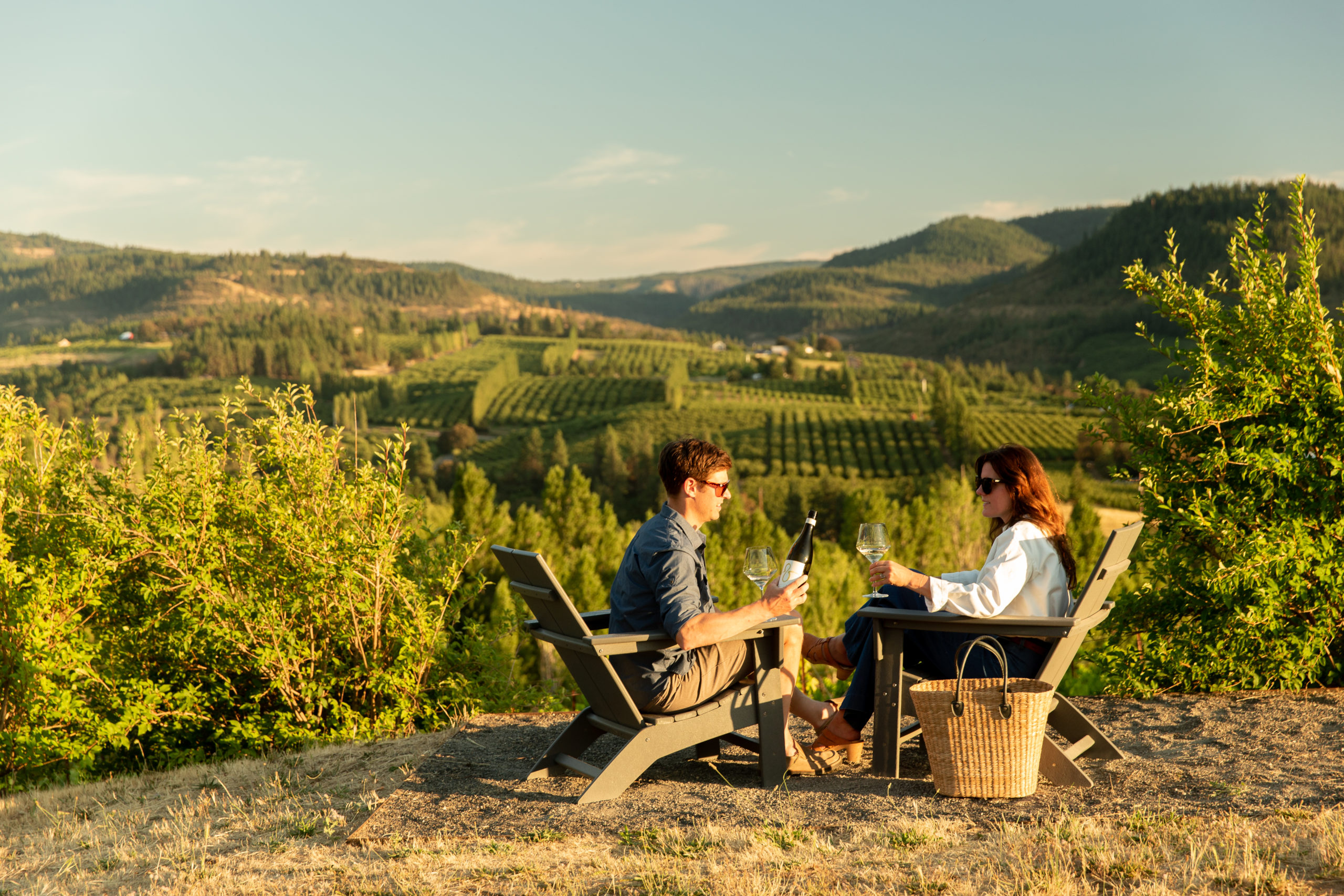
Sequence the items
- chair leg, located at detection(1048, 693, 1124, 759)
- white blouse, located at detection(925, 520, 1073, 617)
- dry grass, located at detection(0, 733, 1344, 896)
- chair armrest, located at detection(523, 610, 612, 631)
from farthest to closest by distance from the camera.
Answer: chair armrest, located at detection(523, 610, 612, 631)
chair leg, located at detection(1048, 693, 1124, 759)
white blouse, located at detection(925, 520, 1073, 617)
dry grass, located at detection(0, 733, 1344, 896)

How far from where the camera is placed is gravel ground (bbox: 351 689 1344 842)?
11.6 feet

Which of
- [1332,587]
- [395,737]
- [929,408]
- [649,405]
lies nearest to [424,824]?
[395,737]

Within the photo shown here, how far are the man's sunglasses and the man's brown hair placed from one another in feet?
0.05

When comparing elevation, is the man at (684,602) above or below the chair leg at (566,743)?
above

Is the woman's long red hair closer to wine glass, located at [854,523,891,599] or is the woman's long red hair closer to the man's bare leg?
wine glass, located at [854,523,891,599]

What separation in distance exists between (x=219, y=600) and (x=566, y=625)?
107 inches

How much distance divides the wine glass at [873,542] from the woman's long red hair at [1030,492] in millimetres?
476

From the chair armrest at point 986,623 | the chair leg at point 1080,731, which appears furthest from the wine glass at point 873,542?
the chair leg at point 1080,731

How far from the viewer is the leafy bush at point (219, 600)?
543 centimetres

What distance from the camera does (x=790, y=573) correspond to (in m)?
3.85

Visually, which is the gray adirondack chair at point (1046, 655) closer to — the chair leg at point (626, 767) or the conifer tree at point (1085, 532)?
the chair leg at point (626, 767)

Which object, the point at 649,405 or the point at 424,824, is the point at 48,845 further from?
the point at 649,405

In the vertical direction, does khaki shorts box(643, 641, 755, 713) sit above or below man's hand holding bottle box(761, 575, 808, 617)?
below

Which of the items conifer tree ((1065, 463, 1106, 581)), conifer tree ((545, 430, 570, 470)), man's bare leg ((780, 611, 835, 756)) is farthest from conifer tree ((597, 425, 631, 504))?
man's bare leg ((780, 611, 835, 756))
